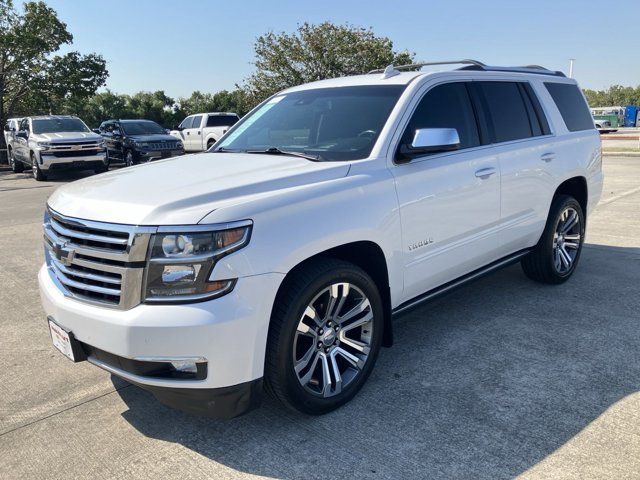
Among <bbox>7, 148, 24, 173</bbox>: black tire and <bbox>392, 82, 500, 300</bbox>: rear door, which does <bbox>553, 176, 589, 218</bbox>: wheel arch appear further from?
<bbox>7, 148, 24, 173</bbox>: black tire

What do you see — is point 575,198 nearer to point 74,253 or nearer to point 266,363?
point 266,363

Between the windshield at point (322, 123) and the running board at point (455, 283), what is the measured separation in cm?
102

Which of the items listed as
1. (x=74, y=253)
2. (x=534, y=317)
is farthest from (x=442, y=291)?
(x=74, y=253)

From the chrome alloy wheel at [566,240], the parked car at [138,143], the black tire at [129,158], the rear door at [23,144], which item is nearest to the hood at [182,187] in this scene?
the chrome alloy wheel at [566,240]

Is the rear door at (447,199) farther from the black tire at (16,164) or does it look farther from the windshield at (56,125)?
the black tire at (16,164)

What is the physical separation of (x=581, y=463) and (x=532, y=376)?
2.92 feet

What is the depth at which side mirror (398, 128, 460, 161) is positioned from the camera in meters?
3.32

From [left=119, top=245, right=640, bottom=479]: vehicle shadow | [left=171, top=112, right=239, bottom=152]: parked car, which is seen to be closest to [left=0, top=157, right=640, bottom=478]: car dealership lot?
[left=119, top=245, right=640, bottom=479]: vehicle shadow

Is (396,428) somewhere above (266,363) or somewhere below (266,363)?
below

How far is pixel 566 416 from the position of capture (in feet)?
9.91

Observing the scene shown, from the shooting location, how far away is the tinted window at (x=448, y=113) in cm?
369

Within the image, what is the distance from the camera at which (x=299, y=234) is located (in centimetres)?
276

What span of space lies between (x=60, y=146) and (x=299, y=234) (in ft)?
49.3

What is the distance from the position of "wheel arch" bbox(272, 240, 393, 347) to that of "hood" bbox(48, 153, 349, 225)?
1.38ft
